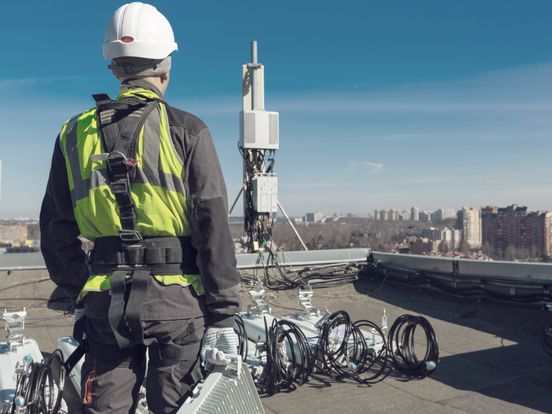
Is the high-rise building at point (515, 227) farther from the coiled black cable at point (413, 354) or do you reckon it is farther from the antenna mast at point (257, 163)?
the coiled black cable at point (413, 354)

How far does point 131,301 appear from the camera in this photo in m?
2.02

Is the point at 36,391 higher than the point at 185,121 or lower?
lower

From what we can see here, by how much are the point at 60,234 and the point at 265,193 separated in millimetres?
7872

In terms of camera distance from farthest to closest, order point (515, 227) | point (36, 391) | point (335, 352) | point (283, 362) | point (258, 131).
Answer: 1. point (515, 227)
2. point (258, 131)
3. point (335, 352)
4. point (283, 362)
5. point (36, 391)

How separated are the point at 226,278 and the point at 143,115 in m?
0.74

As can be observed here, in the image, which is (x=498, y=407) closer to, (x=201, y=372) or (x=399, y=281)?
(x=201, y=372)

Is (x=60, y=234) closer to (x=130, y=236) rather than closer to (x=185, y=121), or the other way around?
(x=130, y=236)

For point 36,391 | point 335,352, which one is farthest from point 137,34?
point 335,352

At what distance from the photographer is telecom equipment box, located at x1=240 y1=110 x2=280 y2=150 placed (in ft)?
33.7

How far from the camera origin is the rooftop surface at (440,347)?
4266mm

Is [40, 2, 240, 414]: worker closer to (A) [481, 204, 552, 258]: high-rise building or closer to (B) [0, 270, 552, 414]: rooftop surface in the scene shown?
(B) [0, 270, 552, 414]: rooftop surface

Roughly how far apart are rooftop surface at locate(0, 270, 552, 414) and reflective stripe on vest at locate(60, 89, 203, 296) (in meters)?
2.59

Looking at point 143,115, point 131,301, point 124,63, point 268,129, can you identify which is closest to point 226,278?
point 131,301

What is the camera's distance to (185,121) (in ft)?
7.18
